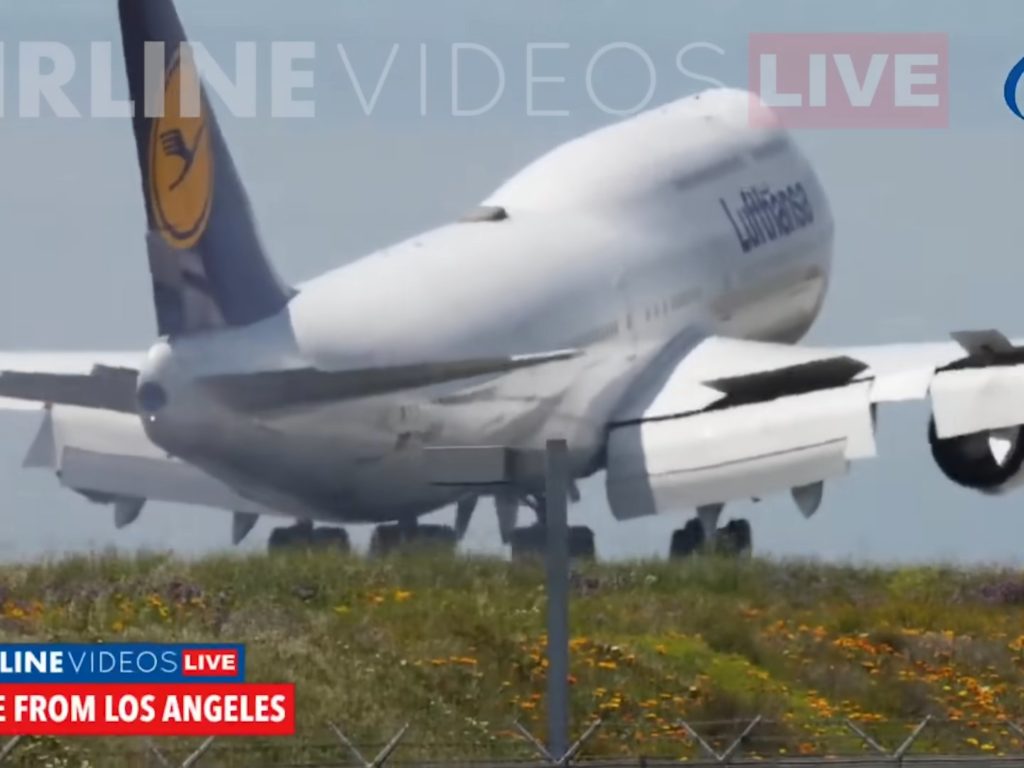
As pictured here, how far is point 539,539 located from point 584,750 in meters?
17.6

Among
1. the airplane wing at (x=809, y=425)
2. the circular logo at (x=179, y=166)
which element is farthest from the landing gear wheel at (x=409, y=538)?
the circular logo at (x=179, y=166)

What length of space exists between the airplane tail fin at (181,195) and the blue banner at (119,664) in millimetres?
13368

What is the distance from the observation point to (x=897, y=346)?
196 feet

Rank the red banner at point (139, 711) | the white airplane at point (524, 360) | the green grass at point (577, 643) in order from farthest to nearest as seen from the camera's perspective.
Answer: the white airplane at point (524, 360) → the green grass at point (577, 643) → the red banner at point (139, 711)

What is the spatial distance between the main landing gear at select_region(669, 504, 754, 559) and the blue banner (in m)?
21.2

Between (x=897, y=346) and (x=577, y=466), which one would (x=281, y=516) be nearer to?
(x=577, y=466)

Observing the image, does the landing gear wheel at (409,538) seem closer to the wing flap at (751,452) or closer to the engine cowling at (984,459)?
the wing flap at (751,452)

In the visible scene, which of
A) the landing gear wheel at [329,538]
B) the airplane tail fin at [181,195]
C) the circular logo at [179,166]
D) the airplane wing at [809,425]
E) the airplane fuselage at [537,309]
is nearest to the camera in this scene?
the airplane tail fin at [181,195]

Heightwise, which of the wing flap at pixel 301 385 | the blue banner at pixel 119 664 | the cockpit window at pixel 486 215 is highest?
the cockpit window at pixel 486 215

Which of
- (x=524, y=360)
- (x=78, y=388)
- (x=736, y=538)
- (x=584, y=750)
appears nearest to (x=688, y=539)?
(x=736, y=538)

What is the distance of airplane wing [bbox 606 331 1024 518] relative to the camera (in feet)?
159

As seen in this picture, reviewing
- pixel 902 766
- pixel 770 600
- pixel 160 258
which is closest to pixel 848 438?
pixel 770 600

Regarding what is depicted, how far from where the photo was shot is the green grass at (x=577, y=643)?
34438 mm

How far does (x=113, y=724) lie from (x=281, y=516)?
20299 millimetres
